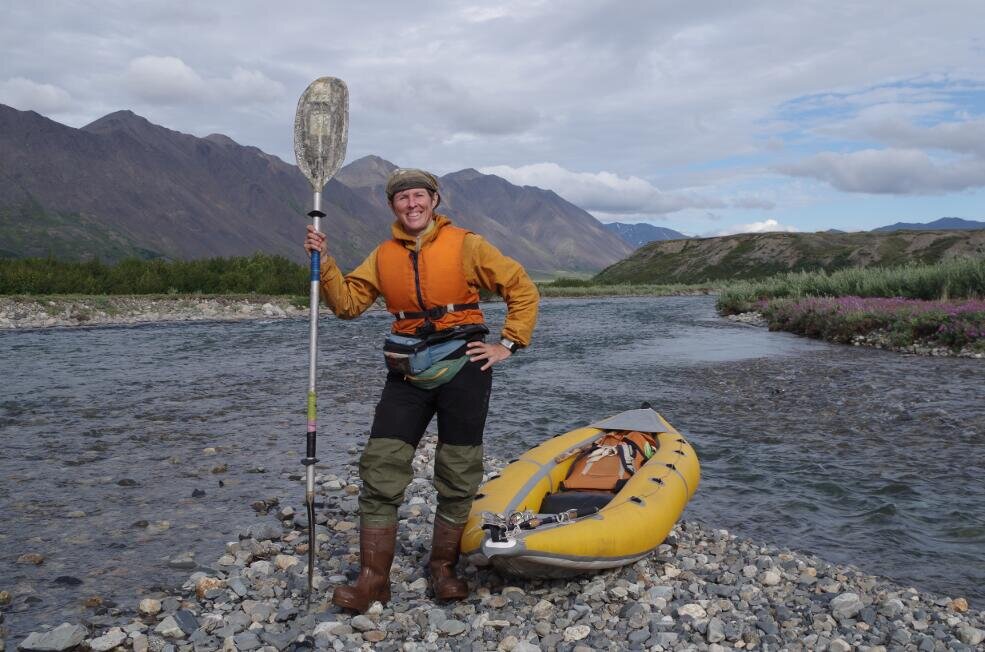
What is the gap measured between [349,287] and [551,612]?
291cm

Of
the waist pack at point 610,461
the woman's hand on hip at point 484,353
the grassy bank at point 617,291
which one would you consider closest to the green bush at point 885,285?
the waist pack at point 610,461

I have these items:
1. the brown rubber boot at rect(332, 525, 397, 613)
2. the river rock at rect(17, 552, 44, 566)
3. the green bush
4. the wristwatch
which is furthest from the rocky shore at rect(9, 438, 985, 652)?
the green bush

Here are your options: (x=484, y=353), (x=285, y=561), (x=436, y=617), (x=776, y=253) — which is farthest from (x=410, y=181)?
(x=776, y=253)

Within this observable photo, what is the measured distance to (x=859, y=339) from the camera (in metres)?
25.5

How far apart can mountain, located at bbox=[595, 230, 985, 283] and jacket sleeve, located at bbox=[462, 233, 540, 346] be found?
111 meters

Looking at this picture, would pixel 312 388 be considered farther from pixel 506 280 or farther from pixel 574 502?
pixel 574 502

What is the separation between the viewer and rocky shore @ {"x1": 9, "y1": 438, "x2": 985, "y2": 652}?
4953mm

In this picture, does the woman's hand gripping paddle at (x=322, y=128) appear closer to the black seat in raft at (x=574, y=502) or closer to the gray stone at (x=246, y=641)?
the gray stone at (x=246, y=641)

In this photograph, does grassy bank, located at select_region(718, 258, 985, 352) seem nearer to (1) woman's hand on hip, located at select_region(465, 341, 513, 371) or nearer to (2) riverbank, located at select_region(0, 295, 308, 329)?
(1) woman's hand on hip, located at select_region(465, 341, 513, 371)

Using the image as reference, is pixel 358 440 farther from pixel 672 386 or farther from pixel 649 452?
pixel 672 386

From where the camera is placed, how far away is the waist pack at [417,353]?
5.33 meters

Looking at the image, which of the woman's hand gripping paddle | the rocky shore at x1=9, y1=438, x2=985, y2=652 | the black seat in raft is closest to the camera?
the rocky shore at x1=9, y1=438, x2=985, y2=652

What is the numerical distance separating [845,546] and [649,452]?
213 cm

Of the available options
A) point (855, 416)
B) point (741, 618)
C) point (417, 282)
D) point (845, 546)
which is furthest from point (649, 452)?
point (855, 416)
